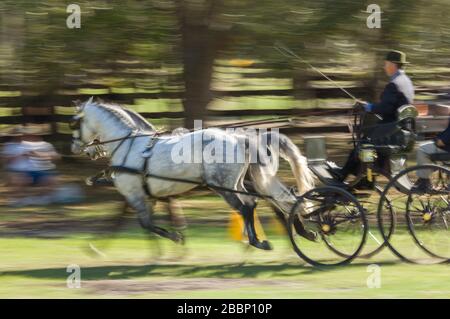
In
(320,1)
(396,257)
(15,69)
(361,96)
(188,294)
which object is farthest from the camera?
(361,96)

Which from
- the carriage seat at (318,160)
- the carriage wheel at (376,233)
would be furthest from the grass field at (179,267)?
the carriage seat at (318,160)

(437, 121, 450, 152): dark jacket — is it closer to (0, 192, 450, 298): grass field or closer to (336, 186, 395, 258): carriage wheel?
(336, 186, 395, 258): carriage wheel

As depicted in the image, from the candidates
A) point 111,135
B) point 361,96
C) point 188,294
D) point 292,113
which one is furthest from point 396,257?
point 292,113

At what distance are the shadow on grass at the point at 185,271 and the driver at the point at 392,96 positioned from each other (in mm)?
1116

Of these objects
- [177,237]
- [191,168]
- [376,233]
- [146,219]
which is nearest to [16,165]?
[146,219]

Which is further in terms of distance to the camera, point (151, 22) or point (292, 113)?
point (292, 113)

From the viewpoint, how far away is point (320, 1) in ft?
42.6

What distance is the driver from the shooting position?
9445 millimetres

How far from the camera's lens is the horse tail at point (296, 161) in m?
9.51

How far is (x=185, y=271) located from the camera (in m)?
9.38

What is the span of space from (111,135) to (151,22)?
3.98 m

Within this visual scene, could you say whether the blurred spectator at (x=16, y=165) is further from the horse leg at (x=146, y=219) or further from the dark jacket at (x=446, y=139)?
the dark jacket at (x=446, y=139)
